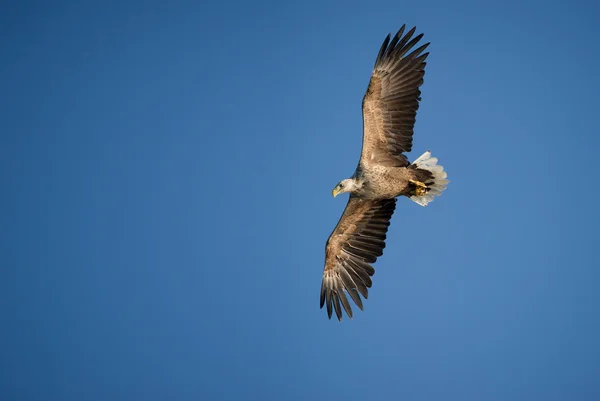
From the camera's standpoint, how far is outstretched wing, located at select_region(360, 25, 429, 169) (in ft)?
37.7

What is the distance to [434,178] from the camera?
477 inches

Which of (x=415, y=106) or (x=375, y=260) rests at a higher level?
(x=415, y=106)

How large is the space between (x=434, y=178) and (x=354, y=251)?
1911mm

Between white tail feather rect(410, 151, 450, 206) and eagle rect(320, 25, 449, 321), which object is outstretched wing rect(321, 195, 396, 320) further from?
white tail feather rect(410, 151, 450, 206)

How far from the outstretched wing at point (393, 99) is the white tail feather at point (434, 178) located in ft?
1.51

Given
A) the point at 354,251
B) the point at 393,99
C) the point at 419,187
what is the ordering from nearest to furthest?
1. the point at 393,99
2. the point at 419,187
3. the point at 354,251

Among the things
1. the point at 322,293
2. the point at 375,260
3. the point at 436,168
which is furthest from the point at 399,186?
the point at 322,293

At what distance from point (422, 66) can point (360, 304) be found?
4.11 metres

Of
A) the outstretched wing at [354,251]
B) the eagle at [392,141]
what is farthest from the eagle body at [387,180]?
the outstretched wing at [354,251]

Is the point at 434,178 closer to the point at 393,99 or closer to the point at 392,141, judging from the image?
the point at 392,141

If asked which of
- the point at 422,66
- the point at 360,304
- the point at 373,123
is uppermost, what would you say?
the point at 422,66

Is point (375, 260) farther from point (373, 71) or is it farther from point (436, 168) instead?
point (373, 71)

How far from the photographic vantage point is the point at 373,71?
11.5m

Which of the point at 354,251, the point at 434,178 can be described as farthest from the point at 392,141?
the point at 354,251
